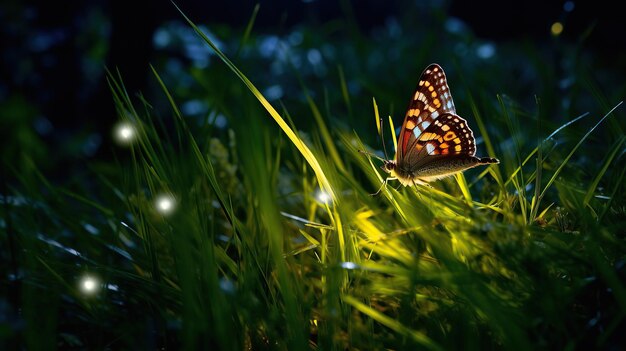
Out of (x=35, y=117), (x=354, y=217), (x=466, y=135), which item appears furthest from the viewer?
(x=35, y=117)

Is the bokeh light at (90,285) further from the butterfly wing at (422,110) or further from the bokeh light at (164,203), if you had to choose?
the butterfly wing at (422,110)

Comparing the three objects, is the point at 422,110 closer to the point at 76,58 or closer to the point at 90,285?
the point at 90,285

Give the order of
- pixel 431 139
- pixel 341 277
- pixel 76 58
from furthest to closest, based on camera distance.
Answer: pixel 76 58 → pixel 431 139 → pixel 341 277

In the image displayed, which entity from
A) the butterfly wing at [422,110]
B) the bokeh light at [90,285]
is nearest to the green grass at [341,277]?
the bokeh light at [90,285]

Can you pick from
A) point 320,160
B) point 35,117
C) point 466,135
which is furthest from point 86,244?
point 35,117

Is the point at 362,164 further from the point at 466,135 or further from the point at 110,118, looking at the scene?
the point at 110,118

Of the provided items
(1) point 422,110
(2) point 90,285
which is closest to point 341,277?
(2) point 90,285

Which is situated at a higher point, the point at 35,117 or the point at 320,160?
the point at 35,117
